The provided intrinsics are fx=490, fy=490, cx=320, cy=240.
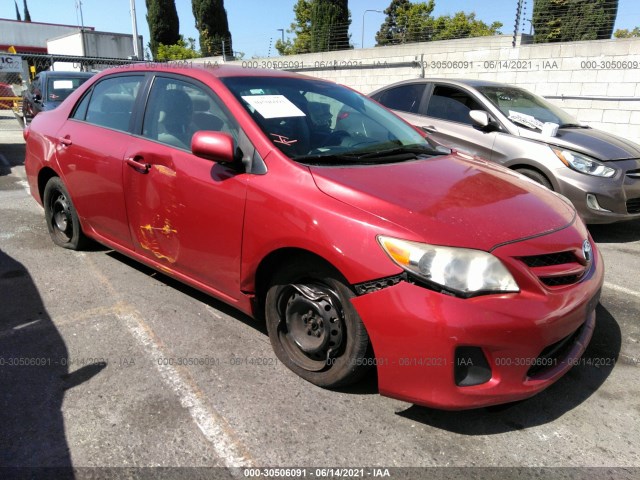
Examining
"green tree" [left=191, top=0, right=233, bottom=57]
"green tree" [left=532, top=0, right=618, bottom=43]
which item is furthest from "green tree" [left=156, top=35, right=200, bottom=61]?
"green tree" [left=532, top=0, right=618, bottom=43]

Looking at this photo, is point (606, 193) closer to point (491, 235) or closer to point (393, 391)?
point (491, 235)

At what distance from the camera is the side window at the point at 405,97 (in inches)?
249

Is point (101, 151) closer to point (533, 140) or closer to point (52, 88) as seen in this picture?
point (533, 140)

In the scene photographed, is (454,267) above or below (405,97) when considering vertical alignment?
below

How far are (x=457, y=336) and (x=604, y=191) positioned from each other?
12.6ft

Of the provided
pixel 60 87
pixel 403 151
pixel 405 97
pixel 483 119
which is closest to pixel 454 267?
pixel 403 151

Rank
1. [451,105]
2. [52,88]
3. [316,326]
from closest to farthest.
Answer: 1. [316,326]
2. [451,105]
3. [52,88]

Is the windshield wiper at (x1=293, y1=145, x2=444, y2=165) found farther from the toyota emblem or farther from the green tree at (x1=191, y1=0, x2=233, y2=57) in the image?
the green tree at (x1=191, y1=0, x2=233, y2=57)

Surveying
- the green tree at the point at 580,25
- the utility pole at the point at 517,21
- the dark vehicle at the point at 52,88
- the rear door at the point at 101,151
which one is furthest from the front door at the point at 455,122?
the dark vehicle at the point at 52,88

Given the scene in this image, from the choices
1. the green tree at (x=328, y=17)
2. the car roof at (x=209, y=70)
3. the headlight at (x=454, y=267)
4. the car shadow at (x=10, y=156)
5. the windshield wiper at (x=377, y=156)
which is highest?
the green tree at (x=328, y=17)

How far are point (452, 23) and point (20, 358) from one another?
40.7m

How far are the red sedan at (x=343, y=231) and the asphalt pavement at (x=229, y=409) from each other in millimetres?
234

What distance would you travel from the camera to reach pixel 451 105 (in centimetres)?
603

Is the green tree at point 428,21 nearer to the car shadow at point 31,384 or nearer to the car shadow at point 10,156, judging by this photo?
the car shadow at point 10,156
